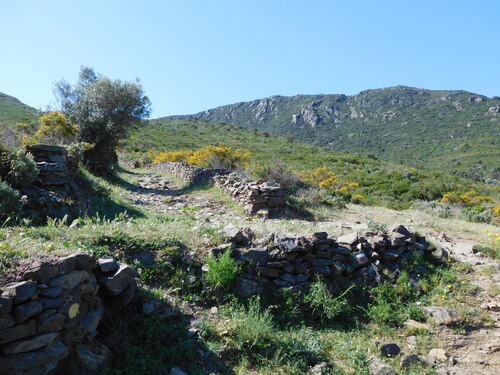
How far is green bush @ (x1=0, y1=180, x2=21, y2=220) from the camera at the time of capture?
5784mm

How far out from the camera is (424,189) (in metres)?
19.1

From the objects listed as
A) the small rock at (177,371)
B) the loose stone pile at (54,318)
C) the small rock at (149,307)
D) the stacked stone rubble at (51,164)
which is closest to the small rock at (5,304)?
the loose stone pile at (54,318)

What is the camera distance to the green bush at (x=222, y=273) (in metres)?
4.42

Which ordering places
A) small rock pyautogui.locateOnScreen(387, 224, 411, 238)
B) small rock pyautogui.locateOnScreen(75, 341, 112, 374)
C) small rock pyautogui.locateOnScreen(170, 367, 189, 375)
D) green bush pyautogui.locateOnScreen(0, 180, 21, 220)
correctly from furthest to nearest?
small rock pyautogui.locateOnScreen(387, 224, 411, 238) < green bush pyautogui.locateOnScreen(0, 180, 21, 220) < small rock pyautogui.locateOnScreen(170, 367, 189, 375) < small rock pyautogui.locateOnScreen(75, 341, 112, 374)

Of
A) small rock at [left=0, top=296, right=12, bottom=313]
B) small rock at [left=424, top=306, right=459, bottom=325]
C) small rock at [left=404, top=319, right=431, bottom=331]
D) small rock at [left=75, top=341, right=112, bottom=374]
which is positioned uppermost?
small rock at [left=0, top=296, right=12, bottom=313]

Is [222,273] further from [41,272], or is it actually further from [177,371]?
[41,272]

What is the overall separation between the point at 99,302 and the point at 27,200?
4492 millimetres

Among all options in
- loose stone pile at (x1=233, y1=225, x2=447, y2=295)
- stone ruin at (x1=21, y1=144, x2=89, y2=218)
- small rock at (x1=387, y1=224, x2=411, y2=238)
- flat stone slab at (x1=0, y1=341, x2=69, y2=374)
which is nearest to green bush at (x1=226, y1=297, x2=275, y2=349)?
loose stone pile at (x1=233, y1=225, x2=447, y2=295)

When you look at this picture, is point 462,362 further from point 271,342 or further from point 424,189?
point 424,189

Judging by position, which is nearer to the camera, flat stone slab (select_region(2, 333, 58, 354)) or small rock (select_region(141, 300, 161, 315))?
flat stone slab (select_region(2, 333, 58, 354))

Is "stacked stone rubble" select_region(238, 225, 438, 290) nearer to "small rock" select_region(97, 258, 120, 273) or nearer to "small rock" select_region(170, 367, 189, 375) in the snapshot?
"small rock" select_region(170, 367, 189, 375)

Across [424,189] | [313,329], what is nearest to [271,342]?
[313,329]

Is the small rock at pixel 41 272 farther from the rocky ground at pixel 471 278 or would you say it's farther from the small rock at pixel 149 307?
the rocky ground at pixel 471 278

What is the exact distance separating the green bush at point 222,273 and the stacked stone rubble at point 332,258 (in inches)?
10.6
